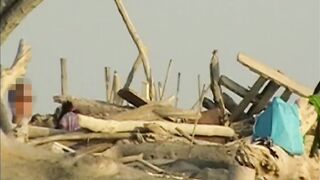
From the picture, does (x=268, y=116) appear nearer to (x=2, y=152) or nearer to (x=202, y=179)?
(x=202, y=179)

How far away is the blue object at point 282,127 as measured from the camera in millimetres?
8461

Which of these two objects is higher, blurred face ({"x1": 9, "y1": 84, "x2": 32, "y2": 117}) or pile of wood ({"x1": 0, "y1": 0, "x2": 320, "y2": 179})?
blurred face ({"x1": 9, "y1": 84, "x2": 32, "y2": 117})

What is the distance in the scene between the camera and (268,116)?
29.0 feet

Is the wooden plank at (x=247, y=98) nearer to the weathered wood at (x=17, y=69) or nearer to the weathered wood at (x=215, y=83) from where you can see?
the weathered wood at (x=215, y=83)

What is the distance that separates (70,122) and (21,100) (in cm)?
304

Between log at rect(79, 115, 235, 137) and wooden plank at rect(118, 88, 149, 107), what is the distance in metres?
0.84

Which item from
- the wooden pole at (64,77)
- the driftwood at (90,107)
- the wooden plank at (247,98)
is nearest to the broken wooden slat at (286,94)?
the wooden plank at (247,98)

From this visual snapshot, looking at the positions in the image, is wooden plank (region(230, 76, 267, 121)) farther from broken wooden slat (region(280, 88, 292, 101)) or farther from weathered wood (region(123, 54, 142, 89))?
weathered wood (region(123, 54, 142, 89))

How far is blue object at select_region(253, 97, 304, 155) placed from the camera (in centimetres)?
846

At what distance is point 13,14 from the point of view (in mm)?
4969

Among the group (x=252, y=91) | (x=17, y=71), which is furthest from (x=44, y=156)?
(x=252, y=91)

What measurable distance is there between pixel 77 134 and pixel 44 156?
337 cm

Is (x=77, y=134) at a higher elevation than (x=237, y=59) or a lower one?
lower

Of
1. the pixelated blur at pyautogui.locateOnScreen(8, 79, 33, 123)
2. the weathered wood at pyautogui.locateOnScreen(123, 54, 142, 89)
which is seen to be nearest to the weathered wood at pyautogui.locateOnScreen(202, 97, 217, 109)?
the weathered wood at pyautogui.locateOnScreen(123, 54, 142, 89)
